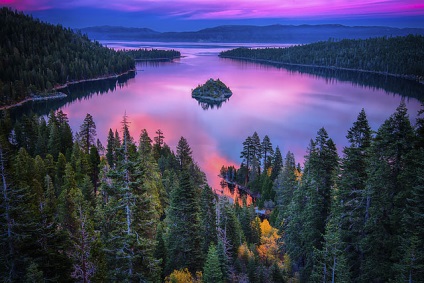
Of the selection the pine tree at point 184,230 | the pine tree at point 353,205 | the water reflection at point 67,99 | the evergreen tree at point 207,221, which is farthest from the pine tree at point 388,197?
the water reflection at point 67,99

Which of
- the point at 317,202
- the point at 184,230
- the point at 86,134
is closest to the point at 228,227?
the point at 184,230

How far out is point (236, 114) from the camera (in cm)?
12694

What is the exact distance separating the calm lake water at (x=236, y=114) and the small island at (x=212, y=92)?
4.15 meters

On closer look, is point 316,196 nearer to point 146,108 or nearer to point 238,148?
point 238,148

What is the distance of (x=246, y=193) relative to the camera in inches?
2660

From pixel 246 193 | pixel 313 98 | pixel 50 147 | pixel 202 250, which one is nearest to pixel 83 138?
pixel 50 147

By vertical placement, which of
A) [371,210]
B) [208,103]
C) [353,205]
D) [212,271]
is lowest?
[208,103]

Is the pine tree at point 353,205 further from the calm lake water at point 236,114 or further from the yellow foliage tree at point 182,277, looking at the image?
the calm lake water at point 236,114

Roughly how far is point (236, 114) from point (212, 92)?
3751 cm

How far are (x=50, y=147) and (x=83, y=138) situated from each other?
8969 millimetres

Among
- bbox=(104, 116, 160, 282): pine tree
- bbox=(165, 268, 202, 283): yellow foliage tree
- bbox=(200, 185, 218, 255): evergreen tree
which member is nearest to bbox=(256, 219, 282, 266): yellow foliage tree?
bbox=(200, 185, 218, 255): evergreen tree

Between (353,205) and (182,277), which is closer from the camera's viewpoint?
(353,205)

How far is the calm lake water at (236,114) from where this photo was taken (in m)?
89.0

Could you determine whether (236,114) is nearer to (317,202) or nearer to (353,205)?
(317,202)
